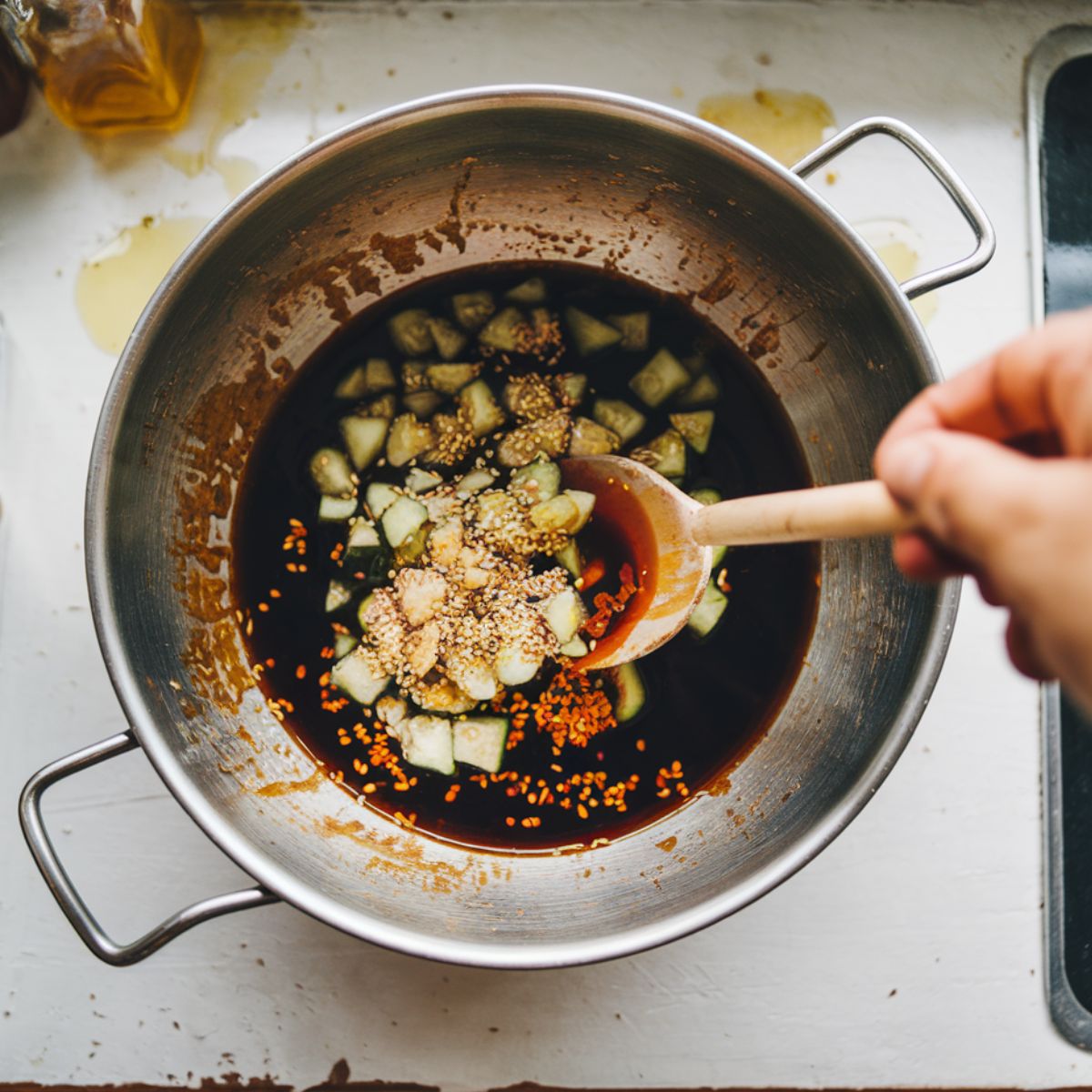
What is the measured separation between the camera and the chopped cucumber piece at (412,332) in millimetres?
1113

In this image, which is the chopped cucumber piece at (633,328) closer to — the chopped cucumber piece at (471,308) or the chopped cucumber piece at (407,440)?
the chopped cucumber piece at (471,308)

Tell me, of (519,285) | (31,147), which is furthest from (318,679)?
(31,147)

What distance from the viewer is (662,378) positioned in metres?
1.11

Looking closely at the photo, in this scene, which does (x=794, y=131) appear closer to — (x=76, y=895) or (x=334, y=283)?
(x=334, y=283)

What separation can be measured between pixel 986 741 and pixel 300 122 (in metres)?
1.19

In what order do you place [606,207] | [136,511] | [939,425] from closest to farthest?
[939,425] < [136,511] < [606,207]

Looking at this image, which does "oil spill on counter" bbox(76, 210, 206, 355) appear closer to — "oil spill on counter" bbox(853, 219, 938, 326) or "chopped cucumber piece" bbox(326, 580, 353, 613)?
"chopped cucumber piece" bbox(326, 580, 353, 613)

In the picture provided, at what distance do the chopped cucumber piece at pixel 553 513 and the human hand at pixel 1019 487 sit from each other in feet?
1.66

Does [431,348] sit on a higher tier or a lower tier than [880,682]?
higher

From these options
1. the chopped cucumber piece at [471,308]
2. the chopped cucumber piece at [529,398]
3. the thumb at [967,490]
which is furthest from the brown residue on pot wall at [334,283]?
the thumb at [967,490]

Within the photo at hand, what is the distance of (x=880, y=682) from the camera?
983mm

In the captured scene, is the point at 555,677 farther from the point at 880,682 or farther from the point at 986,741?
the point at 986,741

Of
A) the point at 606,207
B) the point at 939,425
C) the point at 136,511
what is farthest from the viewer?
the point at 606,207

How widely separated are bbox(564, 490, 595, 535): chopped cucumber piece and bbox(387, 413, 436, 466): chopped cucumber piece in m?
0.19
